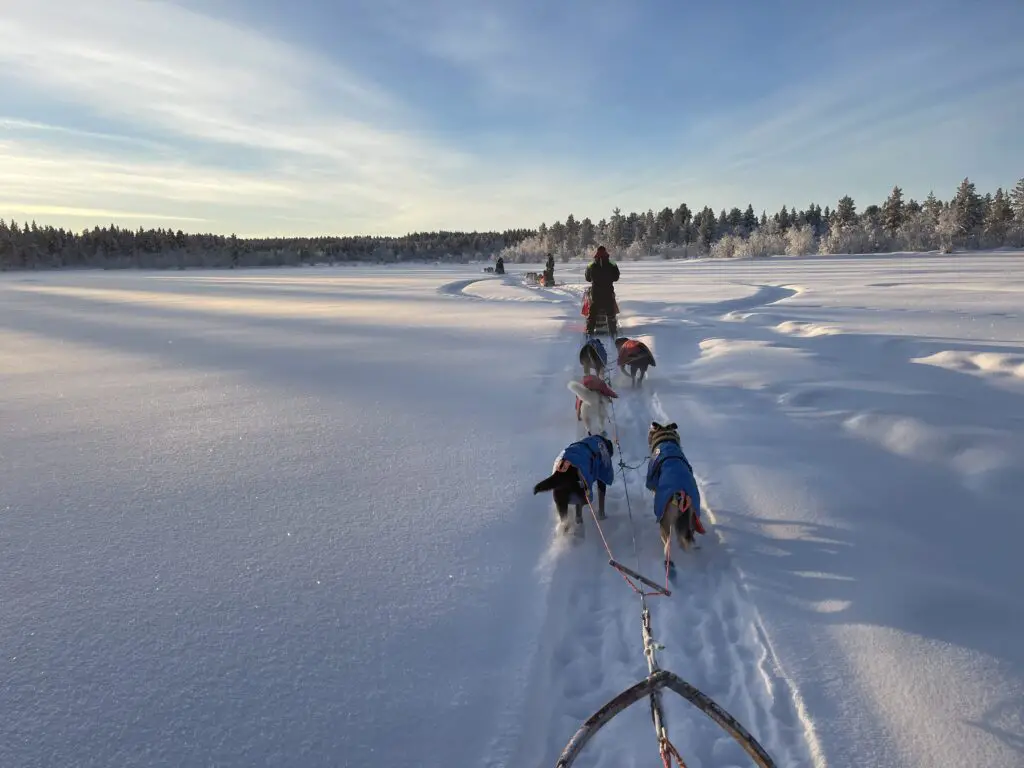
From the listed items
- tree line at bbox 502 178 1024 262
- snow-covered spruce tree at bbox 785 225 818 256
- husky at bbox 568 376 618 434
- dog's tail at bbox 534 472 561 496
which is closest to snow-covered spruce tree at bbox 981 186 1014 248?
tree line at bbox 502 178 1024 262

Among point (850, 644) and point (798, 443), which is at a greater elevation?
point (798, 443)

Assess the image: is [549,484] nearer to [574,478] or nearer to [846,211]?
[574,478]

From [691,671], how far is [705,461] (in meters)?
2.43

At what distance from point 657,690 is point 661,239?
79.7 metres

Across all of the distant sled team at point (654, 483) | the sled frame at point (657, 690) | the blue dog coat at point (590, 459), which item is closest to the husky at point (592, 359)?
the distant sled team at point (654, 483)

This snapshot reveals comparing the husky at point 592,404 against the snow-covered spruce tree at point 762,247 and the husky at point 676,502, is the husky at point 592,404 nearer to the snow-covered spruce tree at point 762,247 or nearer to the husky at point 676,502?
the husky at point 676,502

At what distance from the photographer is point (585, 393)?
473 cm

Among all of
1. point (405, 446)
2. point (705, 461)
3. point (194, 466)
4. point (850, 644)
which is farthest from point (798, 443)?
point (194, 466)

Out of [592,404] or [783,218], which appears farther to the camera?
[783,218]

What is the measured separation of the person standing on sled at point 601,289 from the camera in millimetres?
10555

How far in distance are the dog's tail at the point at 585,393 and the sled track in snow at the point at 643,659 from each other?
1360 mm

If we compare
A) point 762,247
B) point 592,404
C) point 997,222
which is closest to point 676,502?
point 592,404

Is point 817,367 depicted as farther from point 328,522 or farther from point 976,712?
point 328,522

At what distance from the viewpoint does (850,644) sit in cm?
249
